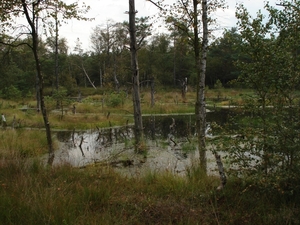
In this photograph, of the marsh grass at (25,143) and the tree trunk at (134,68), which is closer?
the marsh grass at (25,143)

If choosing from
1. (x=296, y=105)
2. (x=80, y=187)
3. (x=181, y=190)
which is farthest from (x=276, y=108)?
(x=80, y=187)

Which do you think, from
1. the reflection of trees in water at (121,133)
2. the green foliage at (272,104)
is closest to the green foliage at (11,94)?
the reflection of trees in water at (121,133)

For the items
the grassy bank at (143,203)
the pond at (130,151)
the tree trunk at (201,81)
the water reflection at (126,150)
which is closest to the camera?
the grassy bank at (143,203)

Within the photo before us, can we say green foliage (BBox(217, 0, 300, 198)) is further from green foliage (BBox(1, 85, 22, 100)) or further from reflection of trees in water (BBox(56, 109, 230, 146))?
green foliage (BBox(1, 85, 22, 100))

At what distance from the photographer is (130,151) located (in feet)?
32.2

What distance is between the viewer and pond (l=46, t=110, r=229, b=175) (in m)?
7.45

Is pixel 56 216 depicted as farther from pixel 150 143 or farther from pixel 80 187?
pixel 150 143

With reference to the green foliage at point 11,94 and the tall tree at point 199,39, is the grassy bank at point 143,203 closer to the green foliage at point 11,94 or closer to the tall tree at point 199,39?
the tall tree at point 199,39

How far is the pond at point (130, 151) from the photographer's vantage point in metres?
7.45

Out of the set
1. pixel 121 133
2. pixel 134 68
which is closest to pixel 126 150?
pixel 134 68

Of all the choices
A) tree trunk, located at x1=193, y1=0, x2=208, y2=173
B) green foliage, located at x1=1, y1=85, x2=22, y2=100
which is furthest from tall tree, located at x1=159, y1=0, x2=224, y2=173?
green foliage, located at x1=1, y1=85, x2=22, y2=100

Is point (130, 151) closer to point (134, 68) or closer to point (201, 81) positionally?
point (134, 68)

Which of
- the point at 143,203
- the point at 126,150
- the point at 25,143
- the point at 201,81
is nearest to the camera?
the point at 143,203

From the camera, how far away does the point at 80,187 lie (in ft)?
13.6
